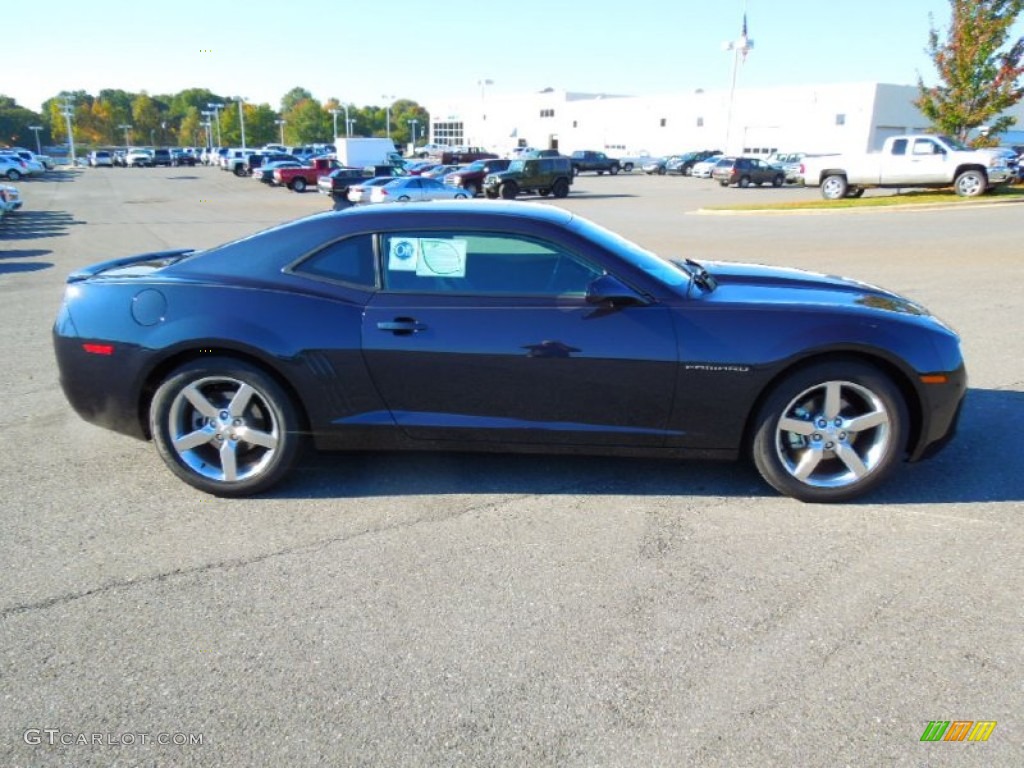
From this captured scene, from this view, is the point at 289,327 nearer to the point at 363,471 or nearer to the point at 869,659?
the point at 363,471

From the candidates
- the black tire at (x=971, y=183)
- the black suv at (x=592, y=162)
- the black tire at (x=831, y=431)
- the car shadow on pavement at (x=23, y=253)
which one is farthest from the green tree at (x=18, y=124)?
the black tire at (x=831, y=431)

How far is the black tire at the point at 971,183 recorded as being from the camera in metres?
22.1

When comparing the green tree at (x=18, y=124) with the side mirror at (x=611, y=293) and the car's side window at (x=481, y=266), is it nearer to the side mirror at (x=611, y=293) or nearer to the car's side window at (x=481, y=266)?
the car's side window at (x=481, y=266)

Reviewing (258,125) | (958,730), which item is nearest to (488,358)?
(958,730)

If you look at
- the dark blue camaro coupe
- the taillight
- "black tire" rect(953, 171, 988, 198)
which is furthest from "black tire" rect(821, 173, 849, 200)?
the taillight

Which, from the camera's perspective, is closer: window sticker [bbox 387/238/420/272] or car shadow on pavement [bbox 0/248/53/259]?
window sticker [bbox 387/238/420/272]

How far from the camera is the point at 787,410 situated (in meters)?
3.58

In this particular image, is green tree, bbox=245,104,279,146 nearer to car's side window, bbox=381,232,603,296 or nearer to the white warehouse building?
the white warehouse building

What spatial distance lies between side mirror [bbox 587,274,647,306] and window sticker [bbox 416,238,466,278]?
67 centimetres

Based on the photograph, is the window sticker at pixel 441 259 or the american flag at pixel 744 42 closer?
the window sticker at pixel 441 259

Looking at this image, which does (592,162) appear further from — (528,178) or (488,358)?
(488,358)

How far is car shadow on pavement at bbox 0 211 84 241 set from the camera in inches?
698

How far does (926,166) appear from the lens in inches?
893

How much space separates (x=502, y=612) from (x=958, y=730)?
1.54m
